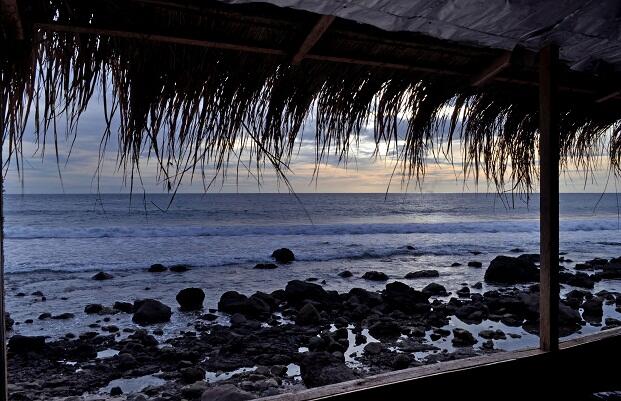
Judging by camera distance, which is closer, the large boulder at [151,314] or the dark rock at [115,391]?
the dark rock at [115,391]

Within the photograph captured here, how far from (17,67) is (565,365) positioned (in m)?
2.89

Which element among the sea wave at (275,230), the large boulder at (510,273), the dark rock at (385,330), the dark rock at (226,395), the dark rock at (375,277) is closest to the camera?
the dark rock at (226,395)

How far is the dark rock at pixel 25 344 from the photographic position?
5406 millimetres

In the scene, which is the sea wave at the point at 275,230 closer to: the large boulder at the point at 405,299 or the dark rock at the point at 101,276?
the dark rock at the point at 101,276

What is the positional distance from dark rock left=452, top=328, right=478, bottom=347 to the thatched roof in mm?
3302

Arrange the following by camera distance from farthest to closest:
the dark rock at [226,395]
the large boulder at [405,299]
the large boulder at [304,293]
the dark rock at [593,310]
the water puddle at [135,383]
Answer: the large boulder at [304,293] < the large boulder at [405,299] < the dark rock at [593,310] < the water puddle at [135,383] < the dark rock at [226,395]

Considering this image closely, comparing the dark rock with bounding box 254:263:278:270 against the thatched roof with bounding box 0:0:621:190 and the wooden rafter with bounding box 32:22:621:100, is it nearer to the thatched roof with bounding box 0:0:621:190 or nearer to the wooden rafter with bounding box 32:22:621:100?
the thatched roof with bounding box 0:0:621:190

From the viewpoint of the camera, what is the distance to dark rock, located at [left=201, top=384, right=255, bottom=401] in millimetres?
3658

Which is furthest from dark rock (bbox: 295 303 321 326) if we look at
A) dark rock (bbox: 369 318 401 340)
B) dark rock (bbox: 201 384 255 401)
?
dark rock (bbox: 201 384 255 401)

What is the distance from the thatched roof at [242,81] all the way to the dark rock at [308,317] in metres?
4.10

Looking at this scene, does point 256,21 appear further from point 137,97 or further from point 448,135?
point 448,135

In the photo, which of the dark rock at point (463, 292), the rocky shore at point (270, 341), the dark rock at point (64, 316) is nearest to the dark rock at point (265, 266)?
the rocky shore at point (270, 341)

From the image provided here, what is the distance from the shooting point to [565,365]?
2.26 metres

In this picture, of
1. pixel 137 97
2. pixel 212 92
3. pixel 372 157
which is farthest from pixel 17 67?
pixel 372 157
